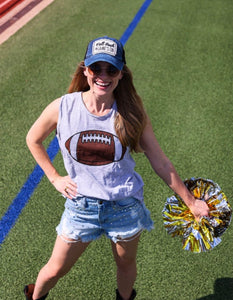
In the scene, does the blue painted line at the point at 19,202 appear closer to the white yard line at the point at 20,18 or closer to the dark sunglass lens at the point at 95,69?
the dark sunglass lens at the point at 95,69

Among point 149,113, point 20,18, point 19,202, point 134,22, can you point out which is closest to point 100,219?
point 19,202

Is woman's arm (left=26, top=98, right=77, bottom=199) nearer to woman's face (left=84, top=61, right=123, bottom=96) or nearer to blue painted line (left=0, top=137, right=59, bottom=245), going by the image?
woman's face (left=84, top=61, right=123, bottom=96)

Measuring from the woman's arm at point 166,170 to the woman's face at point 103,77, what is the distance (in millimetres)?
355

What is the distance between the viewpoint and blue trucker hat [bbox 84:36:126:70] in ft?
7.46

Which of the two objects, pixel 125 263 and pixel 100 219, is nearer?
pixel 100 219

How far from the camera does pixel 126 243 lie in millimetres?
2635

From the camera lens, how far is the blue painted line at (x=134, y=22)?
7230mm

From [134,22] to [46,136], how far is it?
5843mm

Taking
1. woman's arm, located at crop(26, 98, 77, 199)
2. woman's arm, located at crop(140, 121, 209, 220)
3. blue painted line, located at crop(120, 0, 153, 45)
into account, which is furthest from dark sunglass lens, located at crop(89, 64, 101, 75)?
blue painted line, located at crop(120, 0, 153, 45)

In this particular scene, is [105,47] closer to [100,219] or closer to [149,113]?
[100,219]

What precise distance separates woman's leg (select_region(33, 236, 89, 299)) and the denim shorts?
7 cm

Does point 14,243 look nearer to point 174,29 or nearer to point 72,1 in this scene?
point 174,29

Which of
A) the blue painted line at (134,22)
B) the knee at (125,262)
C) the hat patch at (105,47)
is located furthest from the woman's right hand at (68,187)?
the blue painted line at (134,22)

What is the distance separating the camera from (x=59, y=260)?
2678mm
